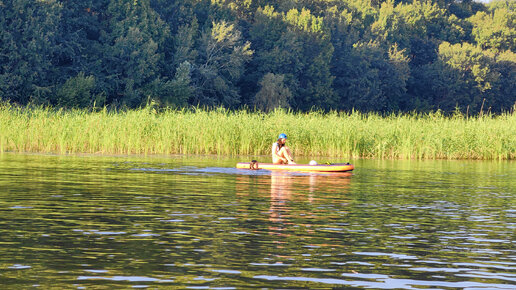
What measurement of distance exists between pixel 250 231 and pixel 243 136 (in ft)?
62.7

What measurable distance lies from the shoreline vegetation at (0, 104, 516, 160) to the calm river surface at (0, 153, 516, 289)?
786 centimetres

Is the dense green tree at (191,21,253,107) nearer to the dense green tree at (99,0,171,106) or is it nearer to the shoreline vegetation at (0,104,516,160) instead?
the dense green tree at (99,0,171,106)

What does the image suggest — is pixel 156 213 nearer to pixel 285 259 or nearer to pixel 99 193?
pixel 99 193

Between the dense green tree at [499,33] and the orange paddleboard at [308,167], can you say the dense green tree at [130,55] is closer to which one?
the orange paddleboard at [308,167]

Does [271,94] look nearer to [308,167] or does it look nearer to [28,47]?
[28,47]

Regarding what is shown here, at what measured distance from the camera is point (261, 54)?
228ft

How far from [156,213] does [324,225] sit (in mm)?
2814

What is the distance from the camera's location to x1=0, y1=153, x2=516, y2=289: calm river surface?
8.49 m

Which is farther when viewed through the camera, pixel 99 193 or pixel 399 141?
pixel 399 141

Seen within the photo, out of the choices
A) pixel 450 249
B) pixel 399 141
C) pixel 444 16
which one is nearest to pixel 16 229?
pixel 450 249

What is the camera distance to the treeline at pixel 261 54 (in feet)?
180

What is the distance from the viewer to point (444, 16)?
91.0 metres

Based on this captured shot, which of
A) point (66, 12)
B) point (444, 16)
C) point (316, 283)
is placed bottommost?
point (316, 283)

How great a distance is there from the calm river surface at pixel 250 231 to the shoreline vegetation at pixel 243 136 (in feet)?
25.8
